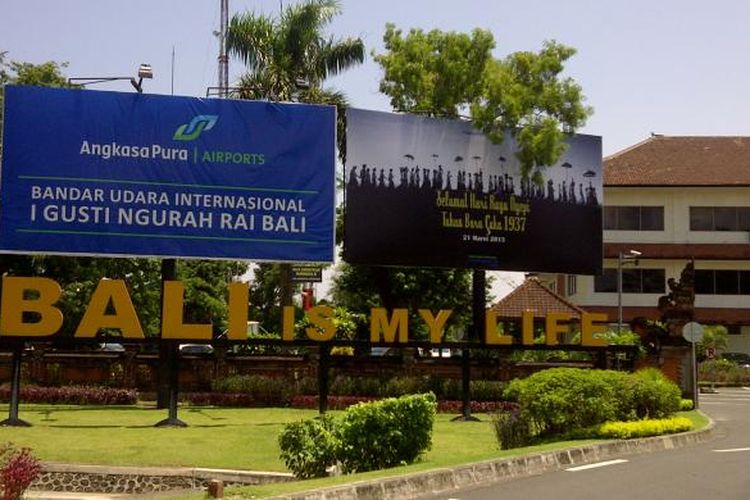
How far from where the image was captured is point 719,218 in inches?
2144

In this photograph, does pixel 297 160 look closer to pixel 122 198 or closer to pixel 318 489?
pixel 122 198

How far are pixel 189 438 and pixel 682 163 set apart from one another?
141ft

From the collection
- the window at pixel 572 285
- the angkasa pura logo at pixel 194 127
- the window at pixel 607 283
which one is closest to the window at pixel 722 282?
the window at pixel 607 283

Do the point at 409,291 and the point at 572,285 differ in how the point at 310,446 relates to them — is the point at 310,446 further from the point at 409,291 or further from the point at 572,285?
the point at 572,285

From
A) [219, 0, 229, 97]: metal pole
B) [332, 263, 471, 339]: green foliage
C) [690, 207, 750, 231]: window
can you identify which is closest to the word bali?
[332, 263, 471, 339]: green foliage

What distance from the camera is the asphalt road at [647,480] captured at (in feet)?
37.9

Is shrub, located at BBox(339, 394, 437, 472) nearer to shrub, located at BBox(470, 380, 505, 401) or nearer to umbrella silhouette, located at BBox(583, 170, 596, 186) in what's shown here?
shrub, located at BBox(470, 380, 505, 401)

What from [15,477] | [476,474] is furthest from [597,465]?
[15,477]

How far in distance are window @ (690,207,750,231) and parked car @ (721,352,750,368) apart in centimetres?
676

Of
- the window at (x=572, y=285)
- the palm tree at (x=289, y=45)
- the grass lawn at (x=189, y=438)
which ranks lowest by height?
the grass lawn at (x=189, y=438)

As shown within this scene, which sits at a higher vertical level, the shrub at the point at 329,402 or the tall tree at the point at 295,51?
the tall tree at the point at 295,51

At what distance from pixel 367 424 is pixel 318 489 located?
3313 millimetres

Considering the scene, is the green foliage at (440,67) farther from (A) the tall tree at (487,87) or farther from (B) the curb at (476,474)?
(B) the curb at (476,474)

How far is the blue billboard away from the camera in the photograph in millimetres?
22156
